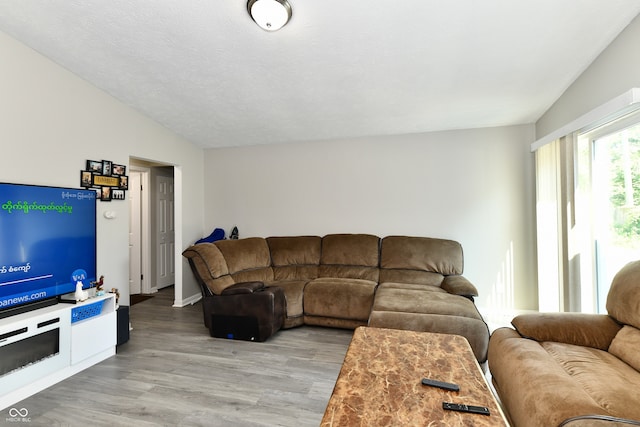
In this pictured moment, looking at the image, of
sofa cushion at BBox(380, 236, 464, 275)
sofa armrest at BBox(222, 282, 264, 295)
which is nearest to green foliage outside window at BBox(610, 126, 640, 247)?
sofa cushion at BBox(380, 236, 464, 275)

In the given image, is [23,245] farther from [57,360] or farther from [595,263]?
[595,263]

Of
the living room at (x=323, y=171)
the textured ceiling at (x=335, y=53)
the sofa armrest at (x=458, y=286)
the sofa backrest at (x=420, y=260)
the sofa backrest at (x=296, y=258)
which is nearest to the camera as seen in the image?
the textured ceiling at (x=335, y=53)

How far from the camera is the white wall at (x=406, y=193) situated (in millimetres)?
3535

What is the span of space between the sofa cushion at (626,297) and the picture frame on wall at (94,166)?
13.8 ft

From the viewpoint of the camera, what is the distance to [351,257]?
12.3 ft

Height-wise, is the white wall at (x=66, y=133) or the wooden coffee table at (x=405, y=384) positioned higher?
the white wall at (x=66, y=133)

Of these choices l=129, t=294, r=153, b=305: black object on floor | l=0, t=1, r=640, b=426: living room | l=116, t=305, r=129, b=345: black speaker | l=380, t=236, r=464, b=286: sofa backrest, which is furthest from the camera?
l=129, t=294, r=153, b=305: black object on floor

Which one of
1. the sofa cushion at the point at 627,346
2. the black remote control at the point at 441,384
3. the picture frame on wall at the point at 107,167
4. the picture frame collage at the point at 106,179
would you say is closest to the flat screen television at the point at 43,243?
the picture frame collage at the point at 106,179

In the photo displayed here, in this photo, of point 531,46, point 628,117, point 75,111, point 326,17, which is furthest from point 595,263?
point 75,111

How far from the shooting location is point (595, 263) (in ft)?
8.32

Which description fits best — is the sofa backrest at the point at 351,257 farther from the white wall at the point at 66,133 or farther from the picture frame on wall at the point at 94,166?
the picture frame on wall at the point at 94,166

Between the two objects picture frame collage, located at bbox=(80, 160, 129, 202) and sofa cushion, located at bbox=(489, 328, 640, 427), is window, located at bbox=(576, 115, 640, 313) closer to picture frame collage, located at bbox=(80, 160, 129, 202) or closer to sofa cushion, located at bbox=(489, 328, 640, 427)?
sofa cushion, located at bbox=(489, 328, 640, 427)

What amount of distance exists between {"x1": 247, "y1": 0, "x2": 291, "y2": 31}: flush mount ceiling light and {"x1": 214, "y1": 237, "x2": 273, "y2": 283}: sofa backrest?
7.97ft

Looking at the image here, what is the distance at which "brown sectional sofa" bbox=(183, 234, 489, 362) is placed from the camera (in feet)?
7.85
